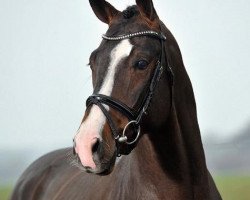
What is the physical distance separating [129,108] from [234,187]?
579 inches

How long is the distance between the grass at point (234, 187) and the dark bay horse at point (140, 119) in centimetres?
1152

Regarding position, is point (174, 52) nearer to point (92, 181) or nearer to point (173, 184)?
point (173, 184)

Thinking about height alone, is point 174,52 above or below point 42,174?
above

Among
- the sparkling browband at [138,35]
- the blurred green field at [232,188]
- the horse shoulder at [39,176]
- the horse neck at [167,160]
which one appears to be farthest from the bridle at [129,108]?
the blurred green field at [232,188]

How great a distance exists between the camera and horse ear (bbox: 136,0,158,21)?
15.2 ft

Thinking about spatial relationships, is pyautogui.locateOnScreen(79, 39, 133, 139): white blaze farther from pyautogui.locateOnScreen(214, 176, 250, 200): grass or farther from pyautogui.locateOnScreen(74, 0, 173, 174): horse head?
pyautogui.locateOnScreen(214, 176, 250, 200): grass

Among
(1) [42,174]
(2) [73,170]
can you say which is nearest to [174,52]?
(2) [73,170]

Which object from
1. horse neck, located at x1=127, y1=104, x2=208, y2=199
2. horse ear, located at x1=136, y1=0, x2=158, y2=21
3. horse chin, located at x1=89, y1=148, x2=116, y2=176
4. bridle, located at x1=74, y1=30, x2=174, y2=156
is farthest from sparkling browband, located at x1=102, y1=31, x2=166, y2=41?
horse chin, located at x1=89, y1=148, x2=116, y2=176

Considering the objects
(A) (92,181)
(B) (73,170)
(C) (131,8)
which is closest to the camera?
(C) (131,8)

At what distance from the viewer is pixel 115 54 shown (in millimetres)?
4363

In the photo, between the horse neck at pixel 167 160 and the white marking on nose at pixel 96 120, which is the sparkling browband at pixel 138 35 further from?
the horse neck at pixel 167 160

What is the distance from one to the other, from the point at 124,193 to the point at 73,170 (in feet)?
6.50

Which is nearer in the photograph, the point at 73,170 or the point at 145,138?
the point at 145,138

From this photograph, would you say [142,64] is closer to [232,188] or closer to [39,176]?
[39,176]
